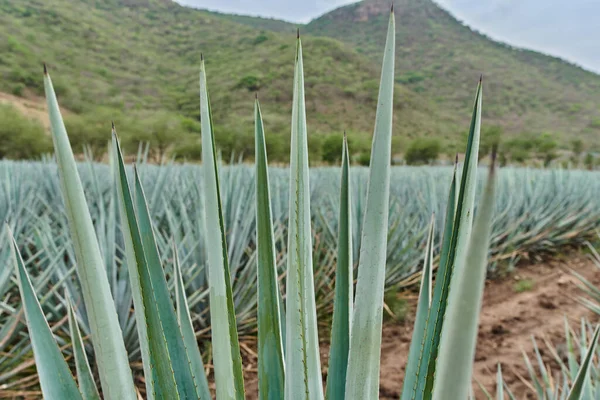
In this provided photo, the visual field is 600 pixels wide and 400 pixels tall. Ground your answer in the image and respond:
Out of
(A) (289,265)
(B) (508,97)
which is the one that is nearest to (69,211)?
(A) (289,265)

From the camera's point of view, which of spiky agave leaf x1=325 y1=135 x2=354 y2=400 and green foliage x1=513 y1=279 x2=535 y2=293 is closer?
spiky agave leaf x1=325 y1=135 x2=354 y2=400

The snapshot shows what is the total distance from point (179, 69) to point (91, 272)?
41093 mm

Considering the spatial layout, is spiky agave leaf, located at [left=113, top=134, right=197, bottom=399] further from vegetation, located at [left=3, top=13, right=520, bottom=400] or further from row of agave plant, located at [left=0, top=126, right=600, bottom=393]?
row of agave plant, located at [left=0, top=126, right=600, bottom=393]

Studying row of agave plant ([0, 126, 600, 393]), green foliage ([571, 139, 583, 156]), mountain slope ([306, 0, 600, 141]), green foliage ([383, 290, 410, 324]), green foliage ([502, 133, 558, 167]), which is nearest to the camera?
row of agave plant ([0, 126, 600, 393])

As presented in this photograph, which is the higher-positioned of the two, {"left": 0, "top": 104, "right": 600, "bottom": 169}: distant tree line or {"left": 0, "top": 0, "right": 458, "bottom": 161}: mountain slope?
{"left": 0, "top": 0, "right": 458, "bottom": 161}: mountain slope

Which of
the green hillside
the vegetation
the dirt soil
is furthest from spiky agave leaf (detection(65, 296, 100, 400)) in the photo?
the green hillside

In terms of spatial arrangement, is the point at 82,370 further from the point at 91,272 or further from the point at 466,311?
the point at 466,311

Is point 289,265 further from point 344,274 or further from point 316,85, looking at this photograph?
point 316,85

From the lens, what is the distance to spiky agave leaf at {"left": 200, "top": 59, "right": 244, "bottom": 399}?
0.36 meters

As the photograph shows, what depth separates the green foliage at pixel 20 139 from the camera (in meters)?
16.1

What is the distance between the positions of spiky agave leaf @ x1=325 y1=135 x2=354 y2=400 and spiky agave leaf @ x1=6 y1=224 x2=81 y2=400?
244mm

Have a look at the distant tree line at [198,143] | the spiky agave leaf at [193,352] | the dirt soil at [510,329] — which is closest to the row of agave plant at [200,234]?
the spiky agave leaf at [193,352]

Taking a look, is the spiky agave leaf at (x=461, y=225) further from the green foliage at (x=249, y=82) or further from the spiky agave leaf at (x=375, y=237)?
the green foliage at (x=249, y=82)

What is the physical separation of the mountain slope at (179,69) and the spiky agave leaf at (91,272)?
26.6 metres
